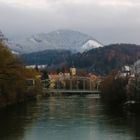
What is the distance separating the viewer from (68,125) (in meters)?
51.4

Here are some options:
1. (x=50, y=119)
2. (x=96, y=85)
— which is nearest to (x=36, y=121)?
(x=50, y=119)

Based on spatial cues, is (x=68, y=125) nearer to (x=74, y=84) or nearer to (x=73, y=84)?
(x=74, y=84)

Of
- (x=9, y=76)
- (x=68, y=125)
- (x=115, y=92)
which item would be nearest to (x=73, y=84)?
(x=115, y=92)

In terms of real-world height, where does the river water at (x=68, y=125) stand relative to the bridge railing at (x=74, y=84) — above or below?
below

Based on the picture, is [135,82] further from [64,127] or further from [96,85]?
[96,85]

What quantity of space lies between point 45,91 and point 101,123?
72.2 meters

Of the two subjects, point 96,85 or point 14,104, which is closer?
point 14,104

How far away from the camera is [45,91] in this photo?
12488 cm

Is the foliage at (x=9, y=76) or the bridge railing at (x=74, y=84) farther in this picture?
the bridge railing at (x=74, y=84)

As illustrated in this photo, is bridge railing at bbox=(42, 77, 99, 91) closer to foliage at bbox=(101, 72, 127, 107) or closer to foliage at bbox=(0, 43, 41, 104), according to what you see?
foliage at bbox=(101, 72, 127, 107)

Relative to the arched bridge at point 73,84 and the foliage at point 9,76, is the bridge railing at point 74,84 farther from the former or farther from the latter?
the foliage at point 9,76

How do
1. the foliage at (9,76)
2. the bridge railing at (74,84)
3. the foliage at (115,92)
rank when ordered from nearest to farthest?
the foliage at (9,76) → the foliage at (115,92) → the bridge railing at (74,84)

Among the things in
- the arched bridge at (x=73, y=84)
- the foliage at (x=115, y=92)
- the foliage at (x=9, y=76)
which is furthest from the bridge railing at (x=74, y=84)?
the foliage at (x=9, y=76)

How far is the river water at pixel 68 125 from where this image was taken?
44.1m
